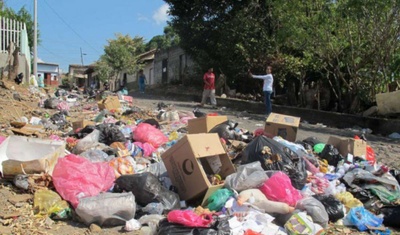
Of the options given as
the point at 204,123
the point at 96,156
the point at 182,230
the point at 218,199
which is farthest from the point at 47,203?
the point at 204,123

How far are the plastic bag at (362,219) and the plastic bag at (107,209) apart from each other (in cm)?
199

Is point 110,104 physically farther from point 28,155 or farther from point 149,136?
point 28,155

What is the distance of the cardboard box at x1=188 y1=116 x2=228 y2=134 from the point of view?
5973 mm

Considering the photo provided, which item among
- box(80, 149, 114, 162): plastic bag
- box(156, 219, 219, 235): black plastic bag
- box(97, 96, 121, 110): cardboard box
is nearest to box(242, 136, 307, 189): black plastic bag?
box(156, 219, 219, 235): black plastic bag

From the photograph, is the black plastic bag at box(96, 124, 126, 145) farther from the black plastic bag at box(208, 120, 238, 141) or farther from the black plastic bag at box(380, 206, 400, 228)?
the black plastic bag at box(380, 206, 400, 228)

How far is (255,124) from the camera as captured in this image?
9148 millimetres

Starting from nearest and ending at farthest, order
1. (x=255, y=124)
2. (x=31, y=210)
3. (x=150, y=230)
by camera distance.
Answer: (x=150, y=230) → (x=31, y=210) → (x=255, y=124)

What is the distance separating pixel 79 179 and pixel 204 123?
2693mm

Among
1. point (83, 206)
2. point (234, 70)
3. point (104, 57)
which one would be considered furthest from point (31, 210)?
point (104, 57)

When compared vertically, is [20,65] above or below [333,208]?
above

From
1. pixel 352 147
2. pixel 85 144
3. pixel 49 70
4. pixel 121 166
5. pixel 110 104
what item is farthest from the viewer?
pixel 49 70

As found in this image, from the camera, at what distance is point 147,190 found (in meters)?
3.57

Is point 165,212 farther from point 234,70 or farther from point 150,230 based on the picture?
point 234,70

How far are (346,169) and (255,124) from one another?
4.40 metres
